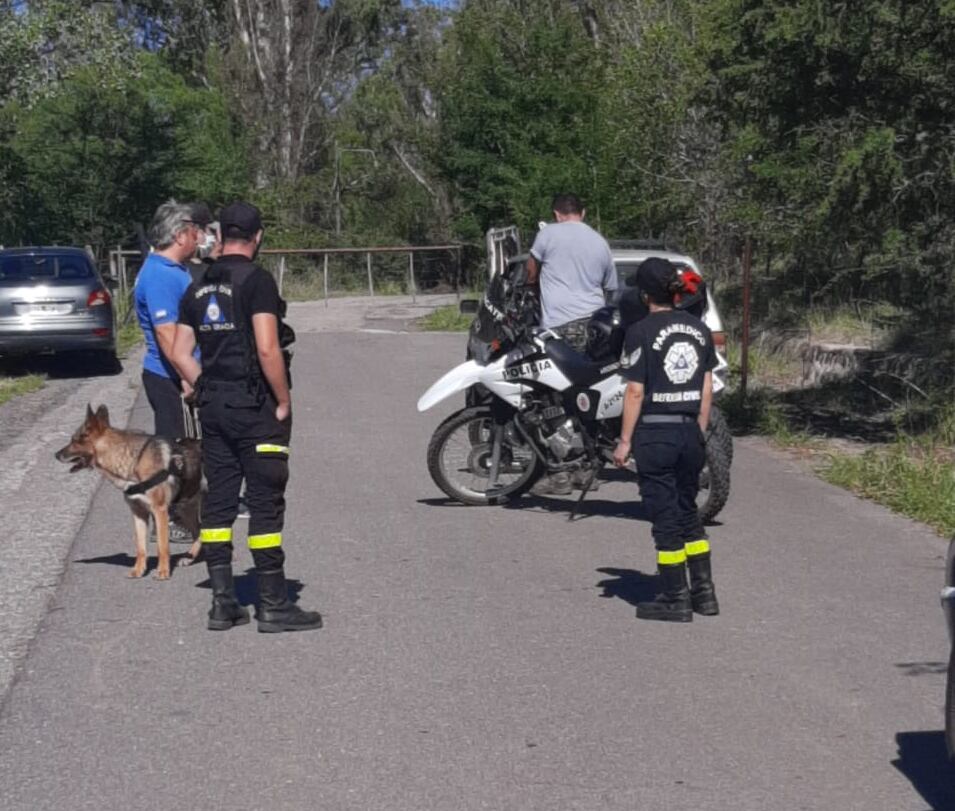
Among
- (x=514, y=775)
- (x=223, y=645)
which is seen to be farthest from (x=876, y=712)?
(x=223, y=645)

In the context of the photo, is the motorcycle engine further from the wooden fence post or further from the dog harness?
the wooden fence post

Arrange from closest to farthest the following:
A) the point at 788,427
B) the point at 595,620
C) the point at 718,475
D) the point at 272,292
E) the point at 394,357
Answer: the point at 272,292 < the point at 595,620 < the point at 718,475 < the point at 788,427 < the point at 394,357

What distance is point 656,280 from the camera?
751 centimetres

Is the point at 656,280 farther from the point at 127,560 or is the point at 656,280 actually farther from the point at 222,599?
the point at 127,560

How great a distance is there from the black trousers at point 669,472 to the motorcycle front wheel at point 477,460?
9.34 feet

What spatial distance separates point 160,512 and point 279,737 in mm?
2828

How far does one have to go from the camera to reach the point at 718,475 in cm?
985

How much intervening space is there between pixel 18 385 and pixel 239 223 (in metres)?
12.4

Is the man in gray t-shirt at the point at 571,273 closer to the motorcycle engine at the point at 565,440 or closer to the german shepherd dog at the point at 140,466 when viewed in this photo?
the motorcycle engine at the point at 565,440

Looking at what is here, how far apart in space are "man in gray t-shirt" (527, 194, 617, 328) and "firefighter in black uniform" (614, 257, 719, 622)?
11.3ft

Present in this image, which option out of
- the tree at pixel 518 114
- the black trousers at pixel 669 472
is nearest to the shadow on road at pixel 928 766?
the black trousers at pixel 669 472

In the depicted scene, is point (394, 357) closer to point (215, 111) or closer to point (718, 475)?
point (718, 475)

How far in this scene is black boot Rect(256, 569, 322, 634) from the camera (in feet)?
23.9

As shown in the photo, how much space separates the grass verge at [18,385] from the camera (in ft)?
59.2
